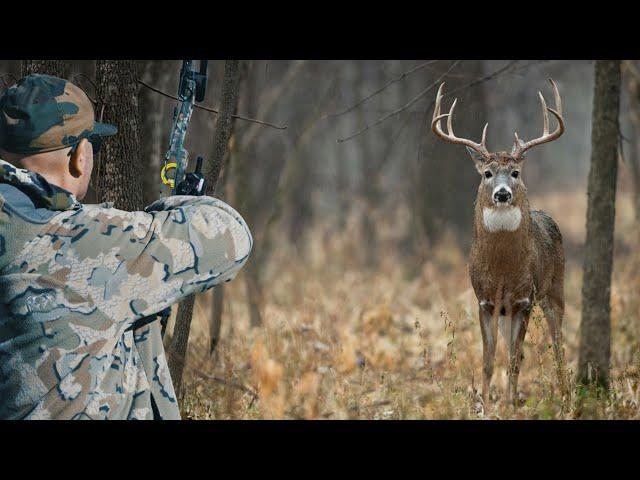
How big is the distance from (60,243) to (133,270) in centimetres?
20

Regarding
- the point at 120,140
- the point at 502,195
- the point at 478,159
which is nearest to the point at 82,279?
the point at 120,140

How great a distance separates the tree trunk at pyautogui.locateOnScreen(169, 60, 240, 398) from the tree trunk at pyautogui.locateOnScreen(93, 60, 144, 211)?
42cm

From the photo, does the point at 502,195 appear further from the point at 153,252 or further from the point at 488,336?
the point at 153,252

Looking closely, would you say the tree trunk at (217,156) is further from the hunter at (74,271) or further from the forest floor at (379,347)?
the hunter at (74,271)

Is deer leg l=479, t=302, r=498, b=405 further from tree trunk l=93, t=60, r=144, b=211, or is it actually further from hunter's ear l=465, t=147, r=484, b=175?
tree trunk l=93, t=60, r=144, b=211

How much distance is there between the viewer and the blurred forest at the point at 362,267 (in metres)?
5.11

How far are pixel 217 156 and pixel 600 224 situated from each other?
10.2 ft

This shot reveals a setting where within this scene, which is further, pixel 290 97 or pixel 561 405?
pixel 290 97

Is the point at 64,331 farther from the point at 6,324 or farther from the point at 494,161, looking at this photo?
the point at 494,161

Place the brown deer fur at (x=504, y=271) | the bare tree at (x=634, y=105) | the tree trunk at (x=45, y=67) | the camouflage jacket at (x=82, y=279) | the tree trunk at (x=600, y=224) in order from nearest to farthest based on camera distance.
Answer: the camouflage jacket at (x=82, y=279) → the tree trunk at (x=45, y=67) → the brown deer fur at (x=504, y=271) → the tree trunk at (x=600, y=224) → the bare tree at (x=634, y=105)

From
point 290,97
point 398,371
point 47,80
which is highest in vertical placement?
point 290,97

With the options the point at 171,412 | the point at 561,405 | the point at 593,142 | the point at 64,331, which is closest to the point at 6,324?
the point at 64,331

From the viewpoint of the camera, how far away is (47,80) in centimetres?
262

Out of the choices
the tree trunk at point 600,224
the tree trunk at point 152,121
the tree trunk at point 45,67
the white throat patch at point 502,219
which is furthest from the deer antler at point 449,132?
the tree trunk at point 45,67
